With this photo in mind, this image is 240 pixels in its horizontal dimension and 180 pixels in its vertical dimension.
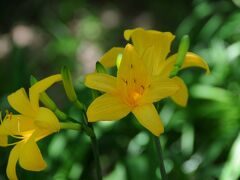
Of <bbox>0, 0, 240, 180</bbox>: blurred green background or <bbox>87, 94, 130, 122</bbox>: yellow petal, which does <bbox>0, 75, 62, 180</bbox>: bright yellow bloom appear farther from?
<bbox>0, 0, 240, 180</bbox>: blurred green background

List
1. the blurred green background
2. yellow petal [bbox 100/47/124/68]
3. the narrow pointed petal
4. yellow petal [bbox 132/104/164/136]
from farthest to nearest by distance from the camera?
1. the blurred green background
2. yellow petal [bbox 100/47/124/68]
3. the narrow pointed petal
4. yellow petal [bbox 132/104/164/136]

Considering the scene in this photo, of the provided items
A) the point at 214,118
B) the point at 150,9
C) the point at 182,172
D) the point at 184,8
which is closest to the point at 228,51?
the point at 214,118

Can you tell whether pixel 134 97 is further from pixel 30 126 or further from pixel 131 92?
pixel 30 126

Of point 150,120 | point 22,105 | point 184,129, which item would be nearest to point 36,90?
point 22,105

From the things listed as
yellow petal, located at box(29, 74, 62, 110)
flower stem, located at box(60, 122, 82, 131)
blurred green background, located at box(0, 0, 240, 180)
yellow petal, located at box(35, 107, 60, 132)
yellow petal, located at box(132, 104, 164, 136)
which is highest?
yellow petal, located at box(29, 74, 62, 110)

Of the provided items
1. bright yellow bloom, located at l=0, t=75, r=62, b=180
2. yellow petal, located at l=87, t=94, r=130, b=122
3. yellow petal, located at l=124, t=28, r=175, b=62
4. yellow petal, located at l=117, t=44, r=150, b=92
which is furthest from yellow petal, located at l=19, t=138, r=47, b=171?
yellow petal, located at l=124, t=28, r=175, b=62

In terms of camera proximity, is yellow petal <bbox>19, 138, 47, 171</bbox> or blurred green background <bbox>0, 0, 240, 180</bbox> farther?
→ blurred green background <bbox>0, 0, 240, 180</bbox>

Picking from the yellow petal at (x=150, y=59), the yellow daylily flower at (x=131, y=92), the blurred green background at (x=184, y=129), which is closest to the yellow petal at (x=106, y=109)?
the yellow daylily flower at (x=131, y=92)
